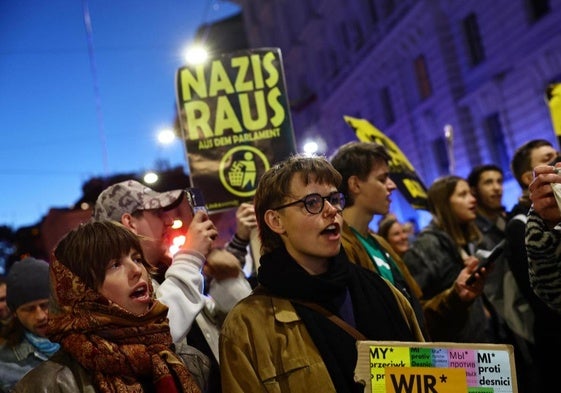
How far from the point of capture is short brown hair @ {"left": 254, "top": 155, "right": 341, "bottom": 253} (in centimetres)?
291

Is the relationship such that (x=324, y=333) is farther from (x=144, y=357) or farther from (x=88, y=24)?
(x=88, y=24)

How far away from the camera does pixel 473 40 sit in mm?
23578

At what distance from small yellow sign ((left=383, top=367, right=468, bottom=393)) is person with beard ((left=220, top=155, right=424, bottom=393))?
1.13 feet

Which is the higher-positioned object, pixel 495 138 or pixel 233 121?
pixel 495 138

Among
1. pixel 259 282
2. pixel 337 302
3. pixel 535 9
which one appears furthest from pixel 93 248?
pixel 535 9

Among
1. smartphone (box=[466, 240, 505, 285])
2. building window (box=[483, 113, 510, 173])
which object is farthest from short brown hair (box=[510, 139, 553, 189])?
building window (box=[483, 113, 510, 173])

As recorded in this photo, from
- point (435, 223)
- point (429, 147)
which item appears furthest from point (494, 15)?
point (435, 223)

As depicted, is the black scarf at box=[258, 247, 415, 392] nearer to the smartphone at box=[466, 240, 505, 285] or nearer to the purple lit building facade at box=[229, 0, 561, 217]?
the smartphone at box=[466, 240, 505, 285]

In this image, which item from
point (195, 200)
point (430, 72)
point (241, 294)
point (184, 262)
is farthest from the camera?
point (430, 72)

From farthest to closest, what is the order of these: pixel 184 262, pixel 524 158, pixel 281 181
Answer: pixel 524 158 → pixel 184 262 → pixel 281 181

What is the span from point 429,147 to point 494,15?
7128mm

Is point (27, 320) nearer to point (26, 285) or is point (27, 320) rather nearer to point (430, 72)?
point (26, 285)

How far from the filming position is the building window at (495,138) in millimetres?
22172

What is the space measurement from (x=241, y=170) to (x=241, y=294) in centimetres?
137
